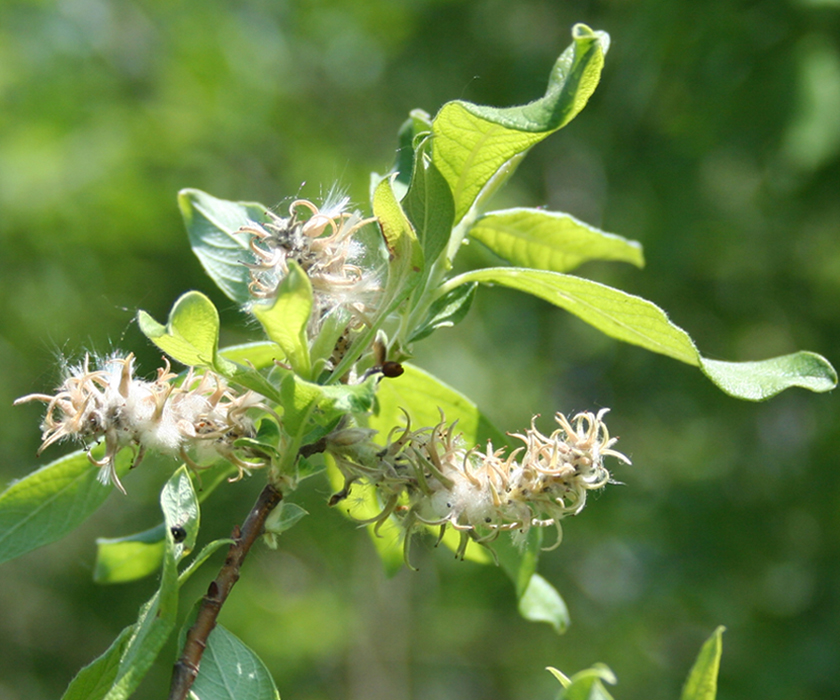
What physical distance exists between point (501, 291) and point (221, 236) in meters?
3.84

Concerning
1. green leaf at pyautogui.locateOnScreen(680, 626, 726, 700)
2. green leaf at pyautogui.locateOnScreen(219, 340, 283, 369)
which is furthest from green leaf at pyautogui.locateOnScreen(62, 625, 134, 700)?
green leaf at pyautogui.locateOnScreen(680, 626, 726, 700)

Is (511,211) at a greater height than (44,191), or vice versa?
(511,211)

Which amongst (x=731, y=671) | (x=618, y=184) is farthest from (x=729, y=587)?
(x=618, y=184)

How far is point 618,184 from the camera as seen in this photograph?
4.53 m

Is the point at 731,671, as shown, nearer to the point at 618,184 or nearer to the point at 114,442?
the point at 618,184

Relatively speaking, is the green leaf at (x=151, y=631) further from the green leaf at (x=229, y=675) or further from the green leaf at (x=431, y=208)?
the green leaf at (x=431, y=208)

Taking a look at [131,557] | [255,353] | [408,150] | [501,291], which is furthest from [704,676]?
[501,291]

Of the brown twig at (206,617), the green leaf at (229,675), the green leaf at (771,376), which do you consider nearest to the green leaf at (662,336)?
the green leaf at (771,376)

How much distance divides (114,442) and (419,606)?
5569 millimetres

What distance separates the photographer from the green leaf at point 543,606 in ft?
5.20

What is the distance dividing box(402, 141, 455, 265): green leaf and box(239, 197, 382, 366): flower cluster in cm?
7

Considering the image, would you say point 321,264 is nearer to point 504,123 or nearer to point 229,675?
point 504,123

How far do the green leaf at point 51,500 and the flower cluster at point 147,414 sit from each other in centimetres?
24

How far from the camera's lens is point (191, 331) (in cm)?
90
